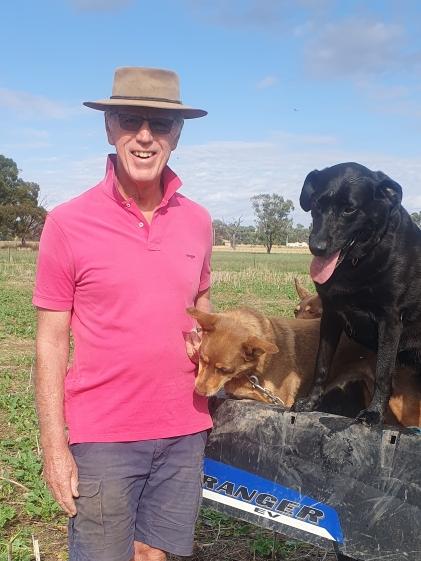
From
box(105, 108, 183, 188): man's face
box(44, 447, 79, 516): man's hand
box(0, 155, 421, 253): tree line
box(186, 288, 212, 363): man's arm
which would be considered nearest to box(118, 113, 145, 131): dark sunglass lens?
box(105, 108, 183, 188): man's face

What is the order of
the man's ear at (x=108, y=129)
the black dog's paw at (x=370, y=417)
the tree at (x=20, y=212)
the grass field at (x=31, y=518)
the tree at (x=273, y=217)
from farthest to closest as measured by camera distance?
the tree at (x=273, y=217), the tree at (x=20, y=212), the grass field at (x=31, y=518), the man's ear at (x=108, y=129), the black dog's paw at (x=370, y=417)

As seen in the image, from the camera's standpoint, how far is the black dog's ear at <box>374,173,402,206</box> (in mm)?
3137

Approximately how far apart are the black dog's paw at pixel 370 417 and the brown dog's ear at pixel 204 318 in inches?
38.3

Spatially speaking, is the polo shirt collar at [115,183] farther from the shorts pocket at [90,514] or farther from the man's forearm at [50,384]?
the shorts pocket at [90,514]

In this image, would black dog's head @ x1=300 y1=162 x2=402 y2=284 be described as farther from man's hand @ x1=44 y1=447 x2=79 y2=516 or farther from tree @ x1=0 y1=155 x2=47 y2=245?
tree @ x1=0 y1=155 x2=47 y2=245

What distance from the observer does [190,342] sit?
10.0 ft

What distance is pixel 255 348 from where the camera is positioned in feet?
12.8

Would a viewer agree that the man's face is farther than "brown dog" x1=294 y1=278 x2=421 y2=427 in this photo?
No

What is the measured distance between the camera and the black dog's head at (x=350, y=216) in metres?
3.10

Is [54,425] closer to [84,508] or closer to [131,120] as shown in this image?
[84,508]

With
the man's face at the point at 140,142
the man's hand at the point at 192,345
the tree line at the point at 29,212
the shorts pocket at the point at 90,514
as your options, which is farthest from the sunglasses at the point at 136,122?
the tree line at the point at 29,212

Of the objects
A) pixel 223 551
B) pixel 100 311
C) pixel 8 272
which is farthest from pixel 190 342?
pixel 8 272

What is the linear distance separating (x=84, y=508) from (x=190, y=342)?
935 mm

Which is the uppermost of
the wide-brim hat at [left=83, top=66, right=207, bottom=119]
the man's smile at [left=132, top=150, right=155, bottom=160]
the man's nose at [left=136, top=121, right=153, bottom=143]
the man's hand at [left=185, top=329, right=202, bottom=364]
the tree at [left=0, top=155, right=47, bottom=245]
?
the tree at [left=0, top=155, right=47, bottom=245]
